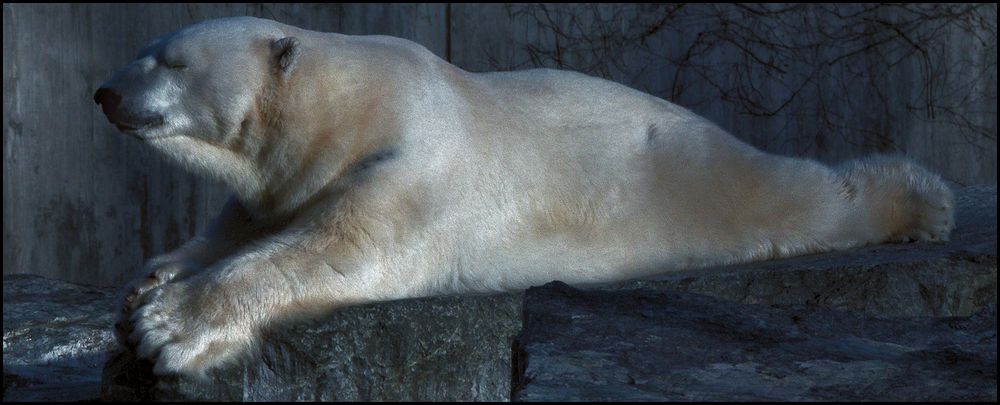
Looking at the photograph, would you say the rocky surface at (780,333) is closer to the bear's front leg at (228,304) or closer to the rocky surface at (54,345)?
the bear's front leg at (228,304)

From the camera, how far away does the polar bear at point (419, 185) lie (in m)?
2.93

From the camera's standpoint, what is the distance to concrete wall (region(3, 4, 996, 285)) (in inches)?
225

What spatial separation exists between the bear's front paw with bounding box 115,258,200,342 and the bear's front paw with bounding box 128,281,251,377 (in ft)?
0.28

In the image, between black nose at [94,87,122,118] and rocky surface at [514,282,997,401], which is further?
black nose at [94,87,122,118]

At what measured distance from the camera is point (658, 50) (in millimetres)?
6230

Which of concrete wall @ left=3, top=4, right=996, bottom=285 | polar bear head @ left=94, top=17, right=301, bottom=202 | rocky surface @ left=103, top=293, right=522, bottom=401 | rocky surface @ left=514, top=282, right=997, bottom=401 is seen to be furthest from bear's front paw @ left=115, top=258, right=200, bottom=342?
concrete wall @ left=3, top=4, right=996, bottom=285

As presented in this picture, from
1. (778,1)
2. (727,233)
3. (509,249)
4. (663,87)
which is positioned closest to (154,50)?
(509,249)

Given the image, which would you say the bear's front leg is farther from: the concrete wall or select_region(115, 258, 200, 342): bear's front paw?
the concrete wall

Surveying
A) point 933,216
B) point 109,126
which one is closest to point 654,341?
point 933,216

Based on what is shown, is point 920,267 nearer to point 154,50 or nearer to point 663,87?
point 154,50

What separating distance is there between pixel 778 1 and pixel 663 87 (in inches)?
29.9

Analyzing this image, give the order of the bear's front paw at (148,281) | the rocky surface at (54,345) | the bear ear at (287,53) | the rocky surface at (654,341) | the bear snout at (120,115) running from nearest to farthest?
the rocky surface at (654,341) → the bear's front paw at (148,281) → the bear snout at (120,115) → the bear ear at (287,53) → the rocky surface at (54,345)

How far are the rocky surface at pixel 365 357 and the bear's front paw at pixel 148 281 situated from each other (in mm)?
108

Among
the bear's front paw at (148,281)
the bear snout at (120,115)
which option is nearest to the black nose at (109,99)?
the bear snout at (120,115)
